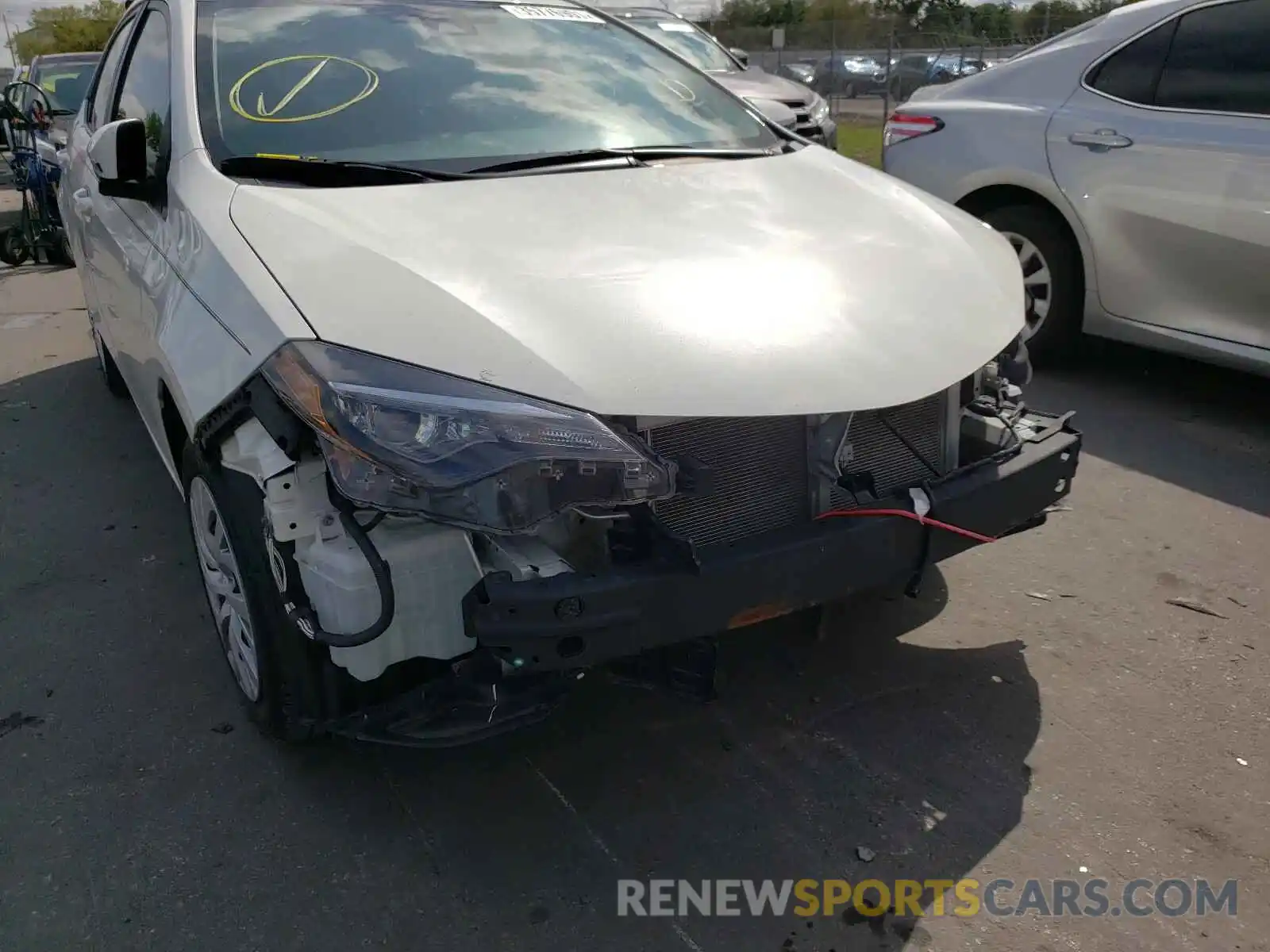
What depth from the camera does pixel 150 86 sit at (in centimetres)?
344

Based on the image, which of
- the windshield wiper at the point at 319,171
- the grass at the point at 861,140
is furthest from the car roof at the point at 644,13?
the windshield wiper at the point at 319,171

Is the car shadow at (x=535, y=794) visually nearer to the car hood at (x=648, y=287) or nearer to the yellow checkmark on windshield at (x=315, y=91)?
the car hood at (x=648, y=287)

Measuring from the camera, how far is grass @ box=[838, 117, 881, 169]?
14305mm

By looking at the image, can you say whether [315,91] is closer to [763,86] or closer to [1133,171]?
[1133,171]

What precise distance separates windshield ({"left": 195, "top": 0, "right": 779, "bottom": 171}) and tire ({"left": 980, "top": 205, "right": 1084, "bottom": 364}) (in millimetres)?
1980

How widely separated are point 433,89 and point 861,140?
49.5ft

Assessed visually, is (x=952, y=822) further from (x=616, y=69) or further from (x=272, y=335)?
(x=616, y=69)

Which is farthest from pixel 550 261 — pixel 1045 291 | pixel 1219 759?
pixel 1045 291

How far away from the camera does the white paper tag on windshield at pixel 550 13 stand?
3699 millimetres

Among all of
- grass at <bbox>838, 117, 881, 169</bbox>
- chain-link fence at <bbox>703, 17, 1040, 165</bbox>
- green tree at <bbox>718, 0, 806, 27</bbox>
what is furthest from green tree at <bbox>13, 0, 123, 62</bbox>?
grass at <bbox>838, 117, 881, 169</bbox>

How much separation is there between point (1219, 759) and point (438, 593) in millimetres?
1913

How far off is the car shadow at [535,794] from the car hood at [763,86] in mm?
7131

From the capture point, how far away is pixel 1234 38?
14.6 ft

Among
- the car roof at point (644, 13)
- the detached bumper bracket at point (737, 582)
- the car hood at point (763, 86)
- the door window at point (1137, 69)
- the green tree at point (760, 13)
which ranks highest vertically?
the car roof at point (644, 13)
